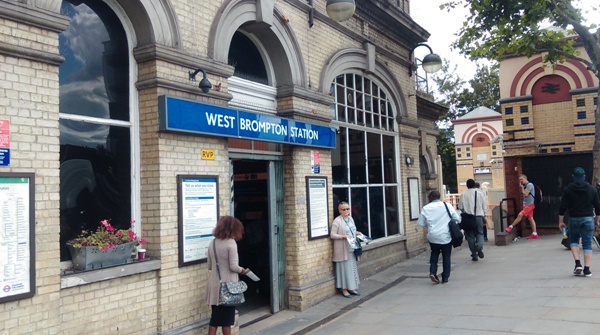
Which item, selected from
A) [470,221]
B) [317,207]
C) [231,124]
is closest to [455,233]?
[317,207]

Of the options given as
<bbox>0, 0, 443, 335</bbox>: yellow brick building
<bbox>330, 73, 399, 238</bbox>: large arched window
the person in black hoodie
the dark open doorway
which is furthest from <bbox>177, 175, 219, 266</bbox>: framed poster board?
the person in black hoodie

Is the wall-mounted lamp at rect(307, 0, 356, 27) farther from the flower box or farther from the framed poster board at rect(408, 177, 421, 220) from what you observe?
the framed poster board at rect(408, 177, 421, 220)

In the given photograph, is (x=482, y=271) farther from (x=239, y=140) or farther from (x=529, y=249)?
(x=239, y=140)

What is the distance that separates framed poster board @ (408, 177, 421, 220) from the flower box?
8621 mm

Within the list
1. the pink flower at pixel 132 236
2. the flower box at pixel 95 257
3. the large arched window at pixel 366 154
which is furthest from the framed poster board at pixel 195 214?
the large arched window at pixel 366 154

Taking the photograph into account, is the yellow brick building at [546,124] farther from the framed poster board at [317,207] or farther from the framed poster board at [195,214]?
the framed poster board at [195,214]

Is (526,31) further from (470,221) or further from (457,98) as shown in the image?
(457,98)

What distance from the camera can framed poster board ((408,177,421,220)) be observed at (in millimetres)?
12812

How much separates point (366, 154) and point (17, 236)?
7.77 m

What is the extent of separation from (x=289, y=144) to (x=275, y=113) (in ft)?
2.01

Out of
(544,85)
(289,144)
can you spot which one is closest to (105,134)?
(289,144)

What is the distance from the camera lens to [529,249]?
12641 millimetres

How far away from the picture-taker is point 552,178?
15938mm

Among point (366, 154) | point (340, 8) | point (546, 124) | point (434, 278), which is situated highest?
point (340, 8)
